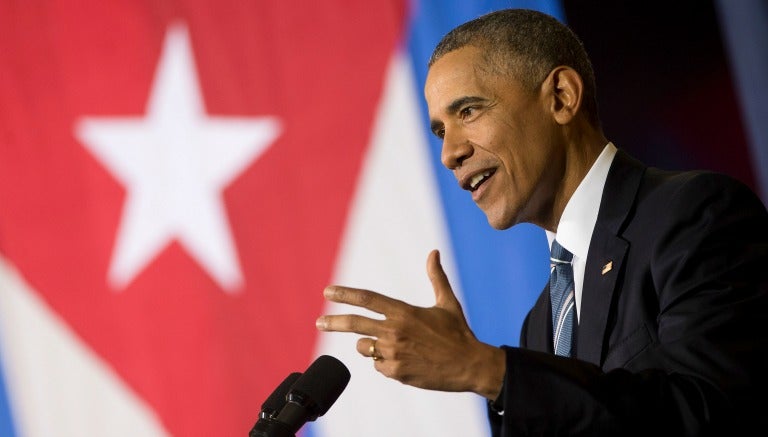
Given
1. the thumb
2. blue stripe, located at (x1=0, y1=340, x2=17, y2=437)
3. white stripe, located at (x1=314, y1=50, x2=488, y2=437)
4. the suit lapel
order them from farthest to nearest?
white stripe, located at (x1=314, y1=50, x2=488, y2=437), blue stripe, located at (x1=0, y1=340, x2=17, y2=437), the suit lapel, the thumb

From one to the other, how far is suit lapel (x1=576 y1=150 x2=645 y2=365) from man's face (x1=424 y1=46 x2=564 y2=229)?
0.19 metres

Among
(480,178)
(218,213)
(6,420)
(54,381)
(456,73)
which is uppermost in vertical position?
(456,73)

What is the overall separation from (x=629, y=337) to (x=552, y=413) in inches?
12.4

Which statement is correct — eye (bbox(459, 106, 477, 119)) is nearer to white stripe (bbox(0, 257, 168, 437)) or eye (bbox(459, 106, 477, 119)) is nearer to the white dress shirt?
the white dress shirt

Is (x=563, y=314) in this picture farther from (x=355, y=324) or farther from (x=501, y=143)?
(x=355, y=324)

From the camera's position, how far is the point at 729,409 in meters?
1.27

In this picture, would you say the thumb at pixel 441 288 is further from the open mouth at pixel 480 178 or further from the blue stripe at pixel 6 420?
the blue stripe at pixel 6 420

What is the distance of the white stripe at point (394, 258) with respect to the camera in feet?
9.14

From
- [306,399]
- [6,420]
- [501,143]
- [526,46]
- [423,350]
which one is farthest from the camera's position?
[6,420]

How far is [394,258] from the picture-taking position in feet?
9.46

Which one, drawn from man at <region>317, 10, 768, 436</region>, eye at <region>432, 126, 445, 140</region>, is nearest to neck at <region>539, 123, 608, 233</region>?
man at <region>317, 10, 768, 436</region>

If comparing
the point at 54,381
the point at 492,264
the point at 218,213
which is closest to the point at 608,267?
the point at 492,264

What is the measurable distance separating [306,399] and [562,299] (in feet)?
2.14

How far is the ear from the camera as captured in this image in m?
1.95
